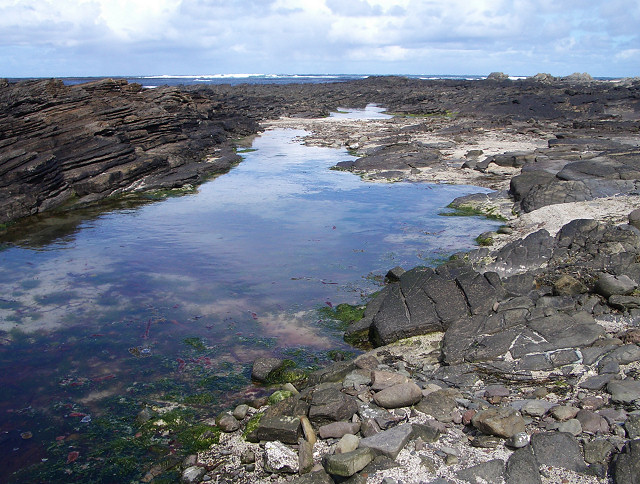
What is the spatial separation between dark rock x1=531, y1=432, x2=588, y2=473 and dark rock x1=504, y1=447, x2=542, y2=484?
8 centimetres

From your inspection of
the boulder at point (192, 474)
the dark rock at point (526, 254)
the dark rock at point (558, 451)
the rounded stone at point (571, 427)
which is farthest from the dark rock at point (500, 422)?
the dark rock at point (526, 254)

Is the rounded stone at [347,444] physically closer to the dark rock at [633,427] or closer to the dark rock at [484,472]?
the dark rock at [484,472]

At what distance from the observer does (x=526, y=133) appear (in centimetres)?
3158

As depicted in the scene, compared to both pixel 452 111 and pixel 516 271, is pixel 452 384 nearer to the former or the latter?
pixel 516 271

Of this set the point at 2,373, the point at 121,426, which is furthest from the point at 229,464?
the point at 2,373

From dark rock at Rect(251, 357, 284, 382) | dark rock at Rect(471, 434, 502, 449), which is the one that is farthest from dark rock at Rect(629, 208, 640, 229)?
dark rock at Rect(251, 357, 284, 382)

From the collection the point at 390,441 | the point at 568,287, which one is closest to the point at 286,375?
the point at 390,441

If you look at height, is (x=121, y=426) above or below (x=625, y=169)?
below

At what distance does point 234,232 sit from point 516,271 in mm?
8199

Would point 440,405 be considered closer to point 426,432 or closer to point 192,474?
point 426,432

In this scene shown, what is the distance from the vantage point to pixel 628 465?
4.77 metres

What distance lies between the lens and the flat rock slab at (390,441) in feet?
17.9

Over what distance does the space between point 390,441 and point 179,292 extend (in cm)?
674

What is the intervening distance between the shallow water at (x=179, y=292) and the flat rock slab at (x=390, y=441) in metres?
2.51
